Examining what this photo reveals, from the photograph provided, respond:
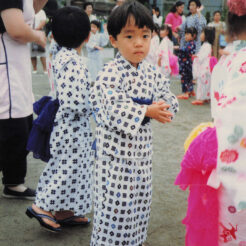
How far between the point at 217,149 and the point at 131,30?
75 cm

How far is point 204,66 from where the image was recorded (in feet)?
22.3

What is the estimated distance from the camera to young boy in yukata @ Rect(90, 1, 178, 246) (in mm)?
1876

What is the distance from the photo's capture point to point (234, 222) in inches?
65.7

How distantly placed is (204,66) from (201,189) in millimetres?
5332

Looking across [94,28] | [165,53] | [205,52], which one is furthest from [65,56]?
[94,28]

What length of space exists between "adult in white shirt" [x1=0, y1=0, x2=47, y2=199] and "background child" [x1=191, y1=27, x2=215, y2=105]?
14.6 feet

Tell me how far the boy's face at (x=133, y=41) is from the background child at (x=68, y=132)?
1.69 feet

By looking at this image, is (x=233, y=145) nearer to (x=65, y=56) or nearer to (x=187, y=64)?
(x=65, y=56)

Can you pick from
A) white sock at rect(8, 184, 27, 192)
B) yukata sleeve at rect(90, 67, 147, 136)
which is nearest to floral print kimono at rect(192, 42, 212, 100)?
white sock at rect(8, 184, 27, 192)

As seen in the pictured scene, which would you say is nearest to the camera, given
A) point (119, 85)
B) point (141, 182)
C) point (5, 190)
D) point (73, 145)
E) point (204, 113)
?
point (119, 85)

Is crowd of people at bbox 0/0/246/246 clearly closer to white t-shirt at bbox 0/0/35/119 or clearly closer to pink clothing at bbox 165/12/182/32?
white t-shirt at bbox 0/0/35/119

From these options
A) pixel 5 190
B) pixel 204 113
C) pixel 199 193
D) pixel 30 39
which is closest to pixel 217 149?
pixel 199 193

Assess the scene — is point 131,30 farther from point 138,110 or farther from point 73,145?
point 73,145

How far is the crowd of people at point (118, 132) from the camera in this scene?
1635 mm
